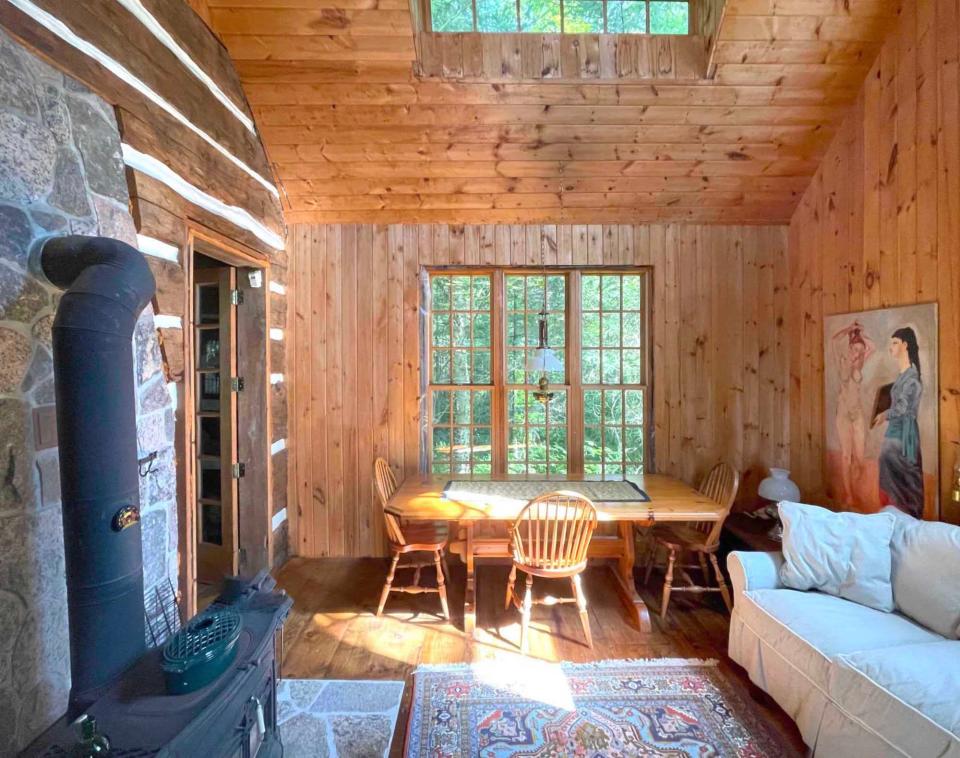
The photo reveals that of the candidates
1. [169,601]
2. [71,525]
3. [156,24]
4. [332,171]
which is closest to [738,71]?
[332,171]

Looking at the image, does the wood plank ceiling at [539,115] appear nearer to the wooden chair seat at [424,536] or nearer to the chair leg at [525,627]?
the wooden chair seat at [424,536]

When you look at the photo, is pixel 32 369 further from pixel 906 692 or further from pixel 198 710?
pixel 906 692

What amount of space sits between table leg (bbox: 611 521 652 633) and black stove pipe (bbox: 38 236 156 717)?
252 cm

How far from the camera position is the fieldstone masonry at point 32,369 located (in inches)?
52.1

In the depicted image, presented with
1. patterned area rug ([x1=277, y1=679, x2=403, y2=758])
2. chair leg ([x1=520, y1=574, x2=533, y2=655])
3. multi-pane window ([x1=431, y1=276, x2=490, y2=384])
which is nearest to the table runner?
chair leg ([x1=520, y1=574, x2=533, y2=655])

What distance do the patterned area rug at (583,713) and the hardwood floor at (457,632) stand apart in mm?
96

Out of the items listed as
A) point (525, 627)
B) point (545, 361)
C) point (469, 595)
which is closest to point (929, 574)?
point (525, 627)

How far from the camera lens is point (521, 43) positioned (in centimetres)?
268

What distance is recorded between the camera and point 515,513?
263 centimetres

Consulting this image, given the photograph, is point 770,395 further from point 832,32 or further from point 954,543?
point 832,32

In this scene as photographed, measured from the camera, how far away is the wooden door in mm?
3035

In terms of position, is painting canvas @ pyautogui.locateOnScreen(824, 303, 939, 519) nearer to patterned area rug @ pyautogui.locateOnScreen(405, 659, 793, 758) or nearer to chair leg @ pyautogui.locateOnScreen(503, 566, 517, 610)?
patterned area rug @ pyautogui.locateOnScreen(405, 659, 793, 758)

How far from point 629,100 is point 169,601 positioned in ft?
11.9

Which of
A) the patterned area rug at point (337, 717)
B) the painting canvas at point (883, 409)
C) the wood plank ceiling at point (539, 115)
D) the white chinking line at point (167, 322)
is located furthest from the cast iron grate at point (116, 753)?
the painting canvas at point (883, 409)
